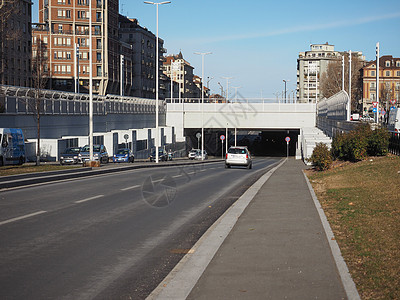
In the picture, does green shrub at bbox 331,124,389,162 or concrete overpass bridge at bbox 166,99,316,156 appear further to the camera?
concrete overpass bridge at bbox 166,99,316,156

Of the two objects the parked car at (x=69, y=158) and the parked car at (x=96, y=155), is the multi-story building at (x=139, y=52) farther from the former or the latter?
the parked car at (x=69, y=158)

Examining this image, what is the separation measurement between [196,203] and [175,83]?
16872cm

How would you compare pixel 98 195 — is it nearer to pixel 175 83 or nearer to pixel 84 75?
pixel 84 75

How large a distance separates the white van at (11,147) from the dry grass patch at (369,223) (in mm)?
22768

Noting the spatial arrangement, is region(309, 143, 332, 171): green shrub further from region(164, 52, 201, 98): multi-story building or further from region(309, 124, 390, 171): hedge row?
region(164, 52, 201, 98): multi-story building

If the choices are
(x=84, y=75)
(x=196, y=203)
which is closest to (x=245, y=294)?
(x=196, y=203)

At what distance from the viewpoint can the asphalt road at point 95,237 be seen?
7.35 m

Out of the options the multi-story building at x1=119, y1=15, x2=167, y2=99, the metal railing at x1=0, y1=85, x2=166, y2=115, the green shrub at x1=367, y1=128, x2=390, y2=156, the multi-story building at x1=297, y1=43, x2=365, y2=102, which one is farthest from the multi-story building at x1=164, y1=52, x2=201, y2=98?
the green shrub at x1=367, y1=128, x2=390, y2=156

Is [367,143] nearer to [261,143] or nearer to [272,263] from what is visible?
[272,263]

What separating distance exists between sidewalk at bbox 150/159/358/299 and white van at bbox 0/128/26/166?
27017mm

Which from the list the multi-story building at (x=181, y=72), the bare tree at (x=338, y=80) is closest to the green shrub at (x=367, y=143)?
the bare tree at (x=338, y=80)

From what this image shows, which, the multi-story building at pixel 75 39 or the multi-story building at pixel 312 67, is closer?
the multi-story building at pixel 75 39

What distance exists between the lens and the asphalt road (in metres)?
7.35

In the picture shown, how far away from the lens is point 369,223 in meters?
11.0
